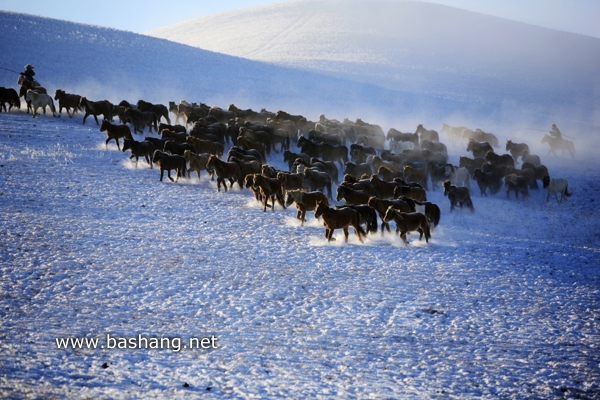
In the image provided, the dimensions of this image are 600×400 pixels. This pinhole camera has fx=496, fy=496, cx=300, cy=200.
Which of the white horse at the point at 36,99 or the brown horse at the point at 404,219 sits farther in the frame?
the white horse at the point at 36,99

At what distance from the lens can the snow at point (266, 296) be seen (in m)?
7.09

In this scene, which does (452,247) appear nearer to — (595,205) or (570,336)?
(570,336)

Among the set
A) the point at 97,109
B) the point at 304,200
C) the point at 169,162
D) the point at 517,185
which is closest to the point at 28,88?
the point at 97,109

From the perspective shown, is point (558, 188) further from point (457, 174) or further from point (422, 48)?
point (422, 48)

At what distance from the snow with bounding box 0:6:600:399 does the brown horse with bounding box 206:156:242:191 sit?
0.57 meters

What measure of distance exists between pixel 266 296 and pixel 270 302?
0.83 ft

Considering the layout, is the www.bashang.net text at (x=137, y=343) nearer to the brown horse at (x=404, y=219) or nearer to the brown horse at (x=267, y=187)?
the brown horse at (x=404, y=219)

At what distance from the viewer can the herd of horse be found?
48.1 feet

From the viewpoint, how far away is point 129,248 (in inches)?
456

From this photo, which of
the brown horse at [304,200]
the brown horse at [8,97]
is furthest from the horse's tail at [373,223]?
the brown horse at [8,97]

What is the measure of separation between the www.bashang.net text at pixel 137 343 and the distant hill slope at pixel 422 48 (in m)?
47.6

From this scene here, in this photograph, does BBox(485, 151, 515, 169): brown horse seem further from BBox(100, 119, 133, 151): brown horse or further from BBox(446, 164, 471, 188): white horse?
BBox(100, 119, 133, 151): brown horse

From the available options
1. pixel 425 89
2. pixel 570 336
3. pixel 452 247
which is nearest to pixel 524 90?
pixel 425 89

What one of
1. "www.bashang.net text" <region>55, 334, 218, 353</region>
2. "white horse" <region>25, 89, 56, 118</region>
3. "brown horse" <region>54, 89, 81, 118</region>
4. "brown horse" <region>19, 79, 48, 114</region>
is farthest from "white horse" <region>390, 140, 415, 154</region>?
"www.bashang.net text" <region>55, 334, 218, 353</region>
